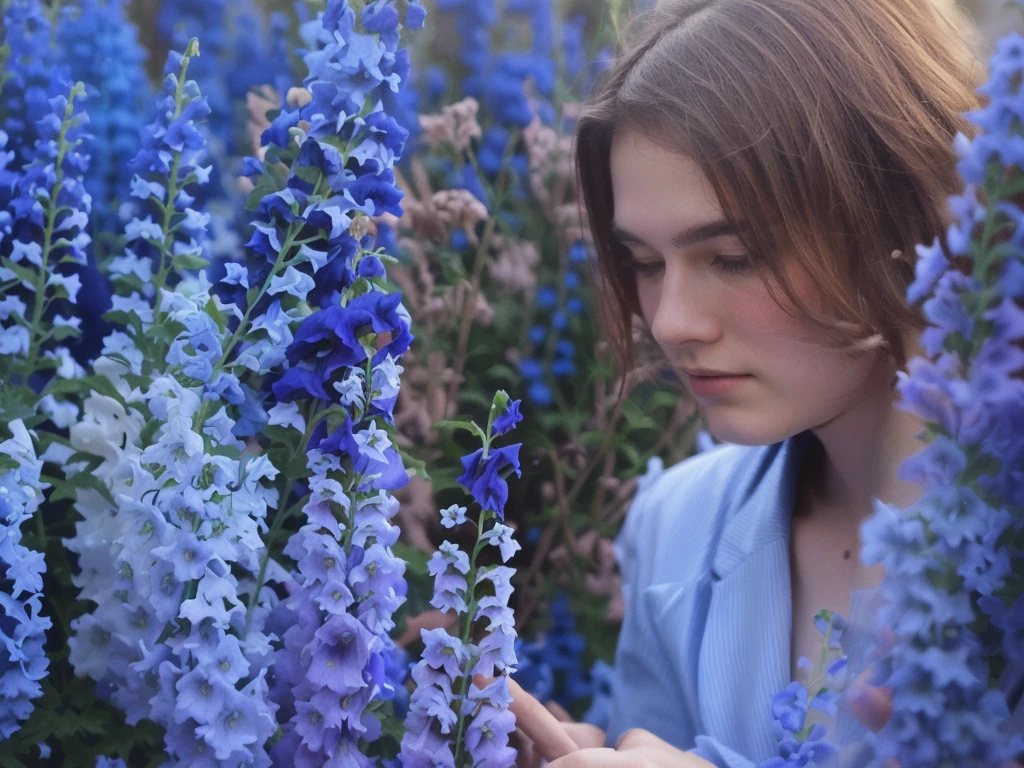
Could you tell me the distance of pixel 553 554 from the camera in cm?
162

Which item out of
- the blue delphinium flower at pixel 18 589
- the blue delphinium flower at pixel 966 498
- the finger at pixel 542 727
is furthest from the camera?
the finger at pixel 542 727

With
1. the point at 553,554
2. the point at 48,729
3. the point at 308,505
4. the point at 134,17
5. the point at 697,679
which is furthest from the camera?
the point at 134,17

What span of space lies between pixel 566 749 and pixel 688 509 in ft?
2.56

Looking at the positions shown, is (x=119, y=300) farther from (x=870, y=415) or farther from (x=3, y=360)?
(x=870, y=415)

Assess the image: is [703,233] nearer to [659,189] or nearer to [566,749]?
[659,189]

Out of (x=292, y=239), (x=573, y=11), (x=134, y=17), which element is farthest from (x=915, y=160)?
(x=134, y=17)

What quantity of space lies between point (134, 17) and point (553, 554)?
122cm

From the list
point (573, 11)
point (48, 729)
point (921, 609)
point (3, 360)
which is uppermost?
point (573, 11)

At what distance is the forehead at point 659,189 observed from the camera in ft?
3.59

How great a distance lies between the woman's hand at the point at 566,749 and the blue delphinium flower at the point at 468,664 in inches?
3.9

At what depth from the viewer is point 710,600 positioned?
1.50 meters

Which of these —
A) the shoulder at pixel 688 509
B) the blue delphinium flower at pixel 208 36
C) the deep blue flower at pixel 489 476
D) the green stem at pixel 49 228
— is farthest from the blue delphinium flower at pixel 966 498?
the blue delphinium flower at pixel 208 36

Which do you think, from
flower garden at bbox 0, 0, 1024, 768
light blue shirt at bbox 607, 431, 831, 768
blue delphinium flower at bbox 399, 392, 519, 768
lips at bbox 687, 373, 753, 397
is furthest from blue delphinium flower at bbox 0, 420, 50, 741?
light blue shirt at bbox 607, 431, 831, 768

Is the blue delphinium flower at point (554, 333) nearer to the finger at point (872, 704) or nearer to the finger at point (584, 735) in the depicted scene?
the finger at point (584, 735)
